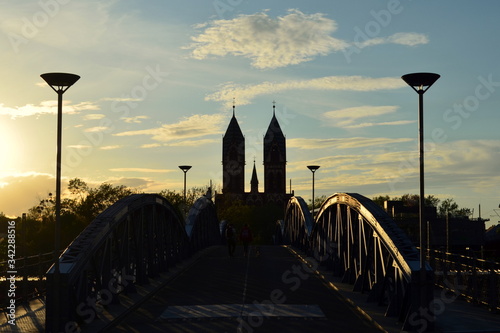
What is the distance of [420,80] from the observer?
52.5 feet

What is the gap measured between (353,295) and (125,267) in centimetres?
624

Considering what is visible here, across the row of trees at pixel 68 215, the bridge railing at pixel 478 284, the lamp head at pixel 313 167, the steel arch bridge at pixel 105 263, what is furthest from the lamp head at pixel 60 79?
the row of trees at pixel 68 215

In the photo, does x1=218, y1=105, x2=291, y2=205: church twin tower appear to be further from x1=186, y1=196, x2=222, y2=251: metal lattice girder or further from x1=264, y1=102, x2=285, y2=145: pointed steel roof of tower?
x1=186, y1=196, x2=222, y2=251: metal lattice girder

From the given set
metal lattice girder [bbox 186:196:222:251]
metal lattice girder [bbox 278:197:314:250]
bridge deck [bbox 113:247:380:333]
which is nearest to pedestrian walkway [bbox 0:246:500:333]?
bridge deck [bbox 113:247:380:333]

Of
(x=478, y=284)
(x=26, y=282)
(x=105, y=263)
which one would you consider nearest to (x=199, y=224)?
(x=26, y=282)

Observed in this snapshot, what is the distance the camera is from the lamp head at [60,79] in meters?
15.4

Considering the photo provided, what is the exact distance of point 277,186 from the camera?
168 meters

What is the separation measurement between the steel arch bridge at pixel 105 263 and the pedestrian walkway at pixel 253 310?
0.44m

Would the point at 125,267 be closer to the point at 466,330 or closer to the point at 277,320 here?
the point at 277,320

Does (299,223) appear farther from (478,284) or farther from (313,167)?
(478,284)

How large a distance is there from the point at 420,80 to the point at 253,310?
6411 millimetres

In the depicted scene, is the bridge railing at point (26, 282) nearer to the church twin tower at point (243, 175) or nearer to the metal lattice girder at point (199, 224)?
the metal lattice girder at point (199, 224)

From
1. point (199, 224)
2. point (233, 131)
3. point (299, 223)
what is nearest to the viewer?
point (199, 224)

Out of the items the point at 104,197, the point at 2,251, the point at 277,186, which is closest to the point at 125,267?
the point at 2,251
